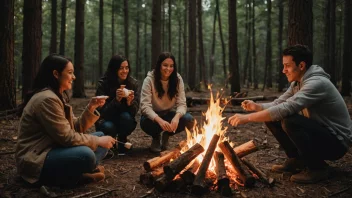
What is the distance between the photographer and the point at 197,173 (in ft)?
12.6

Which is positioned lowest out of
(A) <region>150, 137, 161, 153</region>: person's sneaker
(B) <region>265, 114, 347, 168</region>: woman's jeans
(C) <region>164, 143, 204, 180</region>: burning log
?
(A) <region>150, 137, 161, 153</region>: person's sneaker

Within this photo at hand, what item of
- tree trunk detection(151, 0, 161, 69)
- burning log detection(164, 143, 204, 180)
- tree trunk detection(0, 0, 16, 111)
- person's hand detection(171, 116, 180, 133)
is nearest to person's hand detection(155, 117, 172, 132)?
person's hand detection(171, 116, 180, 133)

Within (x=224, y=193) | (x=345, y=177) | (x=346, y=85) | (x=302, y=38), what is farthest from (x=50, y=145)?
(x=346, y=85)

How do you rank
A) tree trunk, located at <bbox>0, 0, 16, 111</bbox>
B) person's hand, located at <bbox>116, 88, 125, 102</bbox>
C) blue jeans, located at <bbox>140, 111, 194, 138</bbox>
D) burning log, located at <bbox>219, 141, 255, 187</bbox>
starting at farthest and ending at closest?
tree trunk, located at <bbox>0, 0, 16, 111</bbox>, blue jeans, located at <bbox>140, 111, 194, 138</bbox>, person's hand, located at <bbox>116, 88, 125, 102</bbox>, burning log, located at <bbox>219, 141, 255, 187</bbox>

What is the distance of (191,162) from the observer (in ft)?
14.1

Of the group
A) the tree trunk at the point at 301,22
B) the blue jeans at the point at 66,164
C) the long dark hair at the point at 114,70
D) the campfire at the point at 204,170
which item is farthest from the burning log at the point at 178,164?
the tree trunk at the point at 301,22

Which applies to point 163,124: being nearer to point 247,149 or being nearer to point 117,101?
Result: point 117,101

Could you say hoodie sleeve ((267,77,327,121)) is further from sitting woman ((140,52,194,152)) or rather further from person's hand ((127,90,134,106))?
person's hand ((127,90,134,106))

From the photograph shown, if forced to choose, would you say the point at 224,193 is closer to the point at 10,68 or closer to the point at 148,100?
the point at 148,100

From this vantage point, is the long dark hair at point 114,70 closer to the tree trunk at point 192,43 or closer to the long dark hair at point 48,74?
the long dark hair at point 48,74

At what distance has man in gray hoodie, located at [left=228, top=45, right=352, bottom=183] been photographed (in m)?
3.99

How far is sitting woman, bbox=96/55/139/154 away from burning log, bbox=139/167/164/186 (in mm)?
1604

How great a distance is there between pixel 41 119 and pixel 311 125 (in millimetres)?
3490

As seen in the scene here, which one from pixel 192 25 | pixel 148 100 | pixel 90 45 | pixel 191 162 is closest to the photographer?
pixel 191 162
